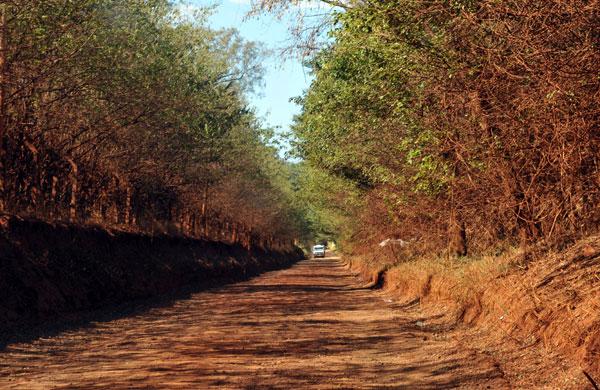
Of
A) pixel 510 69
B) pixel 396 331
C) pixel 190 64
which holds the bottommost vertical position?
pixel 396 331

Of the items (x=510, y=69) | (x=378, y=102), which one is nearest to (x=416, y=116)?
(x=378, y=102)

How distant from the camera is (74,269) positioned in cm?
2045

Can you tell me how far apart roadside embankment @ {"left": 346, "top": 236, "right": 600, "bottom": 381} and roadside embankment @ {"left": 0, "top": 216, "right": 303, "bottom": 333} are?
8785 millimetres

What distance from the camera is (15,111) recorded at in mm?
20516

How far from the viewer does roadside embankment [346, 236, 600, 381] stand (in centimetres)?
937

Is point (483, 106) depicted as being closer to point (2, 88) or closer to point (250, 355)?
point (250, 355)

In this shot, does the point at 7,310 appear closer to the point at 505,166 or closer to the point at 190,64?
the point at 505,166

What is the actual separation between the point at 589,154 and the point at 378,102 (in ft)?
34.7

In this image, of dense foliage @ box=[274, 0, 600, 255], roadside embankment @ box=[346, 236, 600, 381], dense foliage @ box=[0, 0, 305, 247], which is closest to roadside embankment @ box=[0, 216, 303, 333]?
dense foliage @ box=[0, 0, 305, 247]

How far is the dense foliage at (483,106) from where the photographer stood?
29.8 ft

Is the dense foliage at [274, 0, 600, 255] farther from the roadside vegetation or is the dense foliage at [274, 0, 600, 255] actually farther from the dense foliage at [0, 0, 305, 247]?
the dense foliage at [0, 0, 305, 247]

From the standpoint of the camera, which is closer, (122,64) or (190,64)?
(122,64)

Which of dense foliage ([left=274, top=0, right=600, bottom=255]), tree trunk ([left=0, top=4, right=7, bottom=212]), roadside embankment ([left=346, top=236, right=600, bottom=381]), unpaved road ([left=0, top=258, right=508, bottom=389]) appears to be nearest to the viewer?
unpaved road ([left=0, top=258, right=508, bottom=389])

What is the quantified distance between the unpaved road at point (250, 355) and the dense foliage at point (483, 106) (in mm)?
2764
